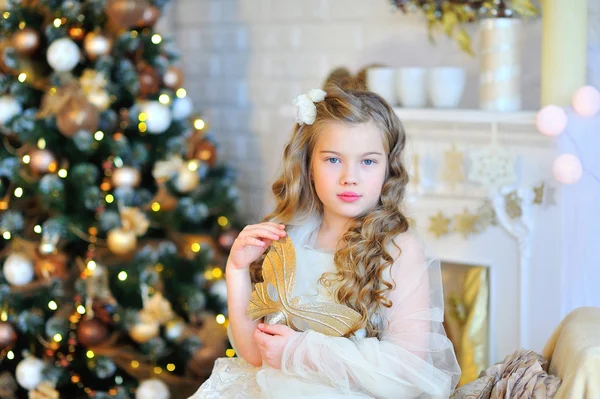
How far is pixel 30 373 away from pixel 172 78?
121 centimetres

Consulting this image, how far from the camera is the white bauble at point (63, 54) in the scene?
9.36 feet

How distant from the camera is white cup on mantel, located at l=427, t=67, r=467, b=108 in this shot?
278 centimetres

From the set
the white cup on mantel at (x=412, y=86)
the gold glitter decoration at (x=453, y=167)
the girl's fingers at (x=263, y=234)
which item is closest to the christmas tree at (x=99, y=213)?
the white cup on mantel at (x=412, y=86)

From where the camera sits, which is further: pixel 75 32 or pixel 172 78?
pixel 172 78

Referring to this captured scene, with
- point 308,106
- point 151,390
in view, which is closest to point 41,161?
point 151,390

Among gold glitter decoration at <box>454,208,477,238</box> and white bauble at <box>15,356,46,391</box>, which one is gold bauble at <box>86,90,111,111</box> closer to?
white bauble at <box>15,356,46,391</box>

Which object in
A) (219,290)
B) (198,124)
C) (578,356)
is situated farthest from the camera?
(198,124)

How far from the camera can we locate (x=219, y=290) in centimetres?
310

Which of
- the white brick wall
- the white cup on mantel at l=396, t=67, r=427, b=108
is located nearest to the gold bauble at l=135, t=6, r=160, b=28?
the white brick wall

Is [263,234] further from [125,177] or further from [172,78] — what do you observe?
[172,78]

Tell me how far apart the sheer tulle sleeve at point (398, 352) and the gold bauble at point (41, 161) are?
1.49 metres

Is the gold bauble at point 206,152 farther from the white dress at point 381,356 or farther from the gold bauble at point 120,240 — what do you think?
the white dress at point 381,356

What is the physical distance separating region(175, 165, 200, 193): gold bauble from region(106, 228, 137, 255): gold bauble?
0.26m

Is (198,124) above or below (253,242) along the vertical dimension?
above
